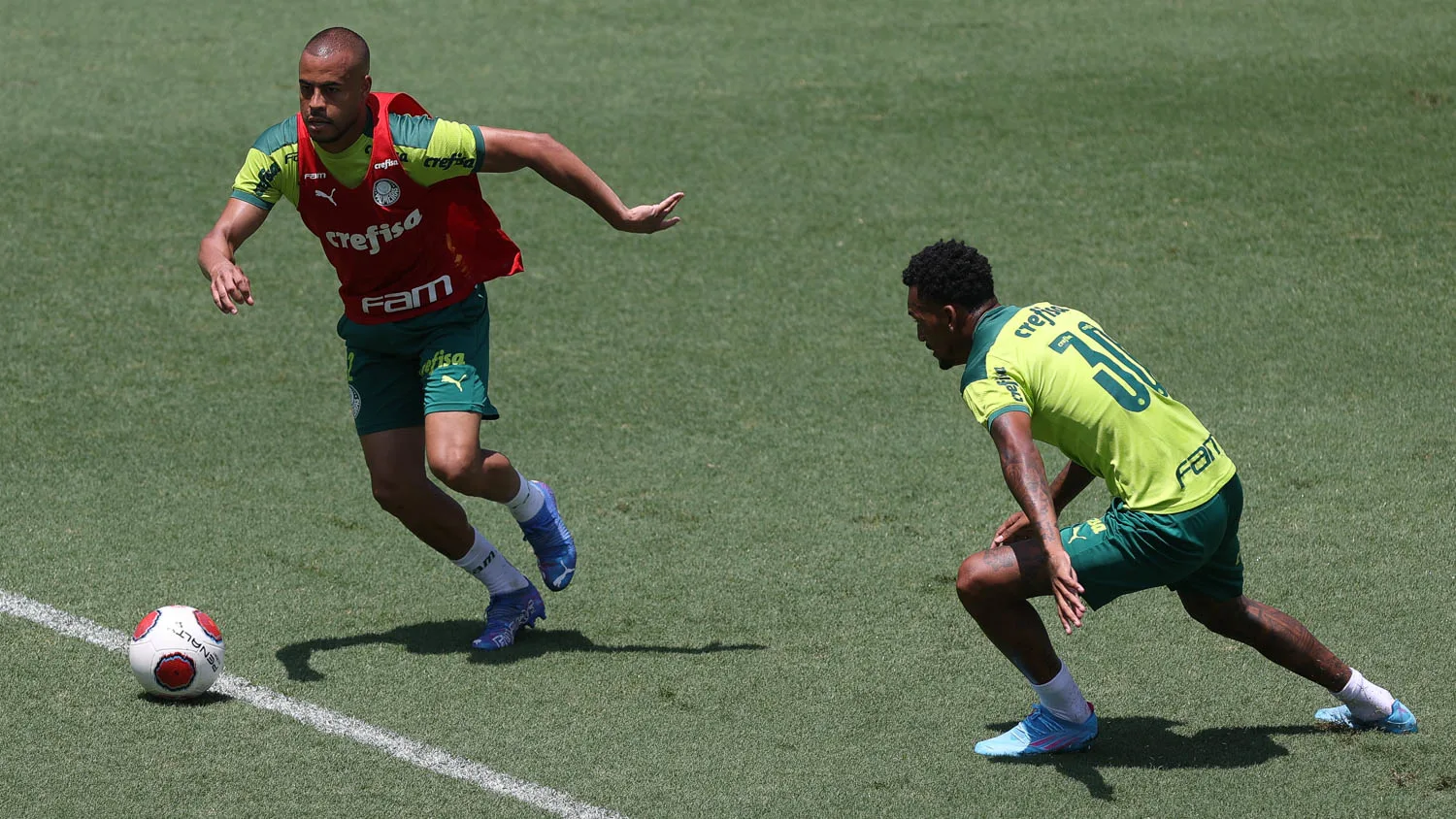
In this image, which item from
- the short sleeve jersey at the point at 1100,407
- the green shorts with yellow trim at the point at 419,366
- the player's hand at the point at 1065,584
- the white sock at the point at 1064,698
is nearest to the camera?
the player's hand at the point at 1065,584

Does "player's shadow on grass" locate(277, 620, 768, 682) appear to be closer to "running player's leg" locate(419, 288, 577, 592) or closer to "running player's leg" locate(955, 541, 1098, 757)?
"running player's leg" locate(419, 288, 577, 592)

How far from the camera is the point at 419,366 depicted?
6672 millimetres

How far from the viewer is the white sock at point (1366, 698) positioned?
18.6 feet

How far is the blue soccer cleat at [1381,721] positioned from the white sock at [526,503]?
321cm

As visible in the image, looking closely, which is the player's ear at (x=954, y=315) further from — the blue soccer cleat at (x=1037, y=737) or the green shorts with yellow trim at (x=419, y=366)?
the green shorts with yellow trim at (x=419, y=366)

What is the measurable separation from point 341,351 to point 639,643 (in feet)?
13.5

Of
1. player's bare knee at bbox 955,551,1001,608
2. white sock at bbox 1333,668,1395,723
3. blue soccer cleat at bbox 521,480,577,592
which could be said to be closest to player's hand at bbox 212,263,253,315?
blue soccer cleat at bbox 521,480,577,592

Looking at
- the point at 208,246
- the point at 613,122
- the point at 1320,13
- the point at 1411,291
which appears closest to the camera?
the point at 208,246

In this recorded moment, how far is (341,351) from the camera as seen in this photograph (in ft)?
32.9

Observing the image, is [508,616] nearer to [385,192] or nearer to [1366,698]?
[385,192]

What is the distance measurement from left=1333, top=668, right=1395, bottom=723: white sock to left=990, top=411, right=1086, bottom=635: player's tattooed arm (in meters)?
1.33

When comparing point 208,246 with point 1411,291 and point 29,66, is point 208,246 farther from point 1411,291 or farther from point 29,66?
point 29,66

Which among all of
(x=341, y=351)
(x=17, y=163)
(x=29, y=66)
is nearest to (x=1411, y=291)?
(x=341, y=351)

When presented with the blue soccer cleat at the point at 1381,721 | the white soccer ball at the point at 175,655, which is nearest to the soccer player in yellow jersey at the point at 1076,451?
the blue soccer cleat at the point at 1381,721
